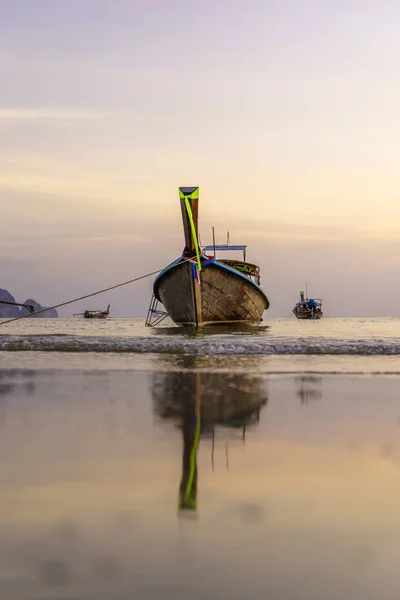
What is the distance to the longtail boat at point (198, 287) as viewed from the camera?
97.8 ft

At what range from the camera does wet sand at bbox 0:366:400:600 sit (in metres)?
2.31

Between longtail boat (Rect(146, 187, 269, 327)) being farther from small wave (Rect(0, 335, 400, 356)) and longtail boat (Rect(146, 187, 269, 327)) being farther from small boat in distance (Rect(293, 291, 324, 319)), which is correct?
small boat in distance (Rect(293, 291, 324, 319))

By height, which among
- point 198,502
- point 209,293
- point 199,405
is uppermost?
point 209,293

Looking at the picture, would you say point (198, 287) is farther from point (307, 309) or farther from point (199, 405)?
point (307, 309)

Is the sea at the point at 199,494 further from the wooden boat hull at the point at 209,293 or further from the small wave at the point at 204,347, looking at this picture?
the wooden boat hull at the point at 209,293

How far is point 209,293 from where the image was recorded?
1255 inches

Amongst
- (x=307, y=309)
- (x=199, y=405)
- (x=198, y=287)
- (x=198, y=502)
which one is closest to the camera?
(x=198, y=502)

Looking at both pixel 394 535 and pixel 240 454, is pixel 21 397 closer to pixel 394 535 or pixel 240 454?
pixel 240 454

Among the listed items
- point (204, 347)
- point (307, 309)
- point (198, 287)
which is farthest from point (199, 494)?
point (307, 309)

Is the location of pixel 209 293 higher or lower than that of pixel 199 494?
higher

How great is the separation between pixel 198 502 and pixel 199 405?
3899 mm

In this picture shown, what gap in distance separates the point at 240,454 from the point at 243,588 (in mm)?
2253

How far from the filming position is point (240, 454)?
14.8ft

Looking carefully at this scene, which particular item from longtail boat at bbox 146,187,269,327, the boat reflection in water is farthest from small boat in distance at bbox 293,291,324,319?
the boat reflection in water
